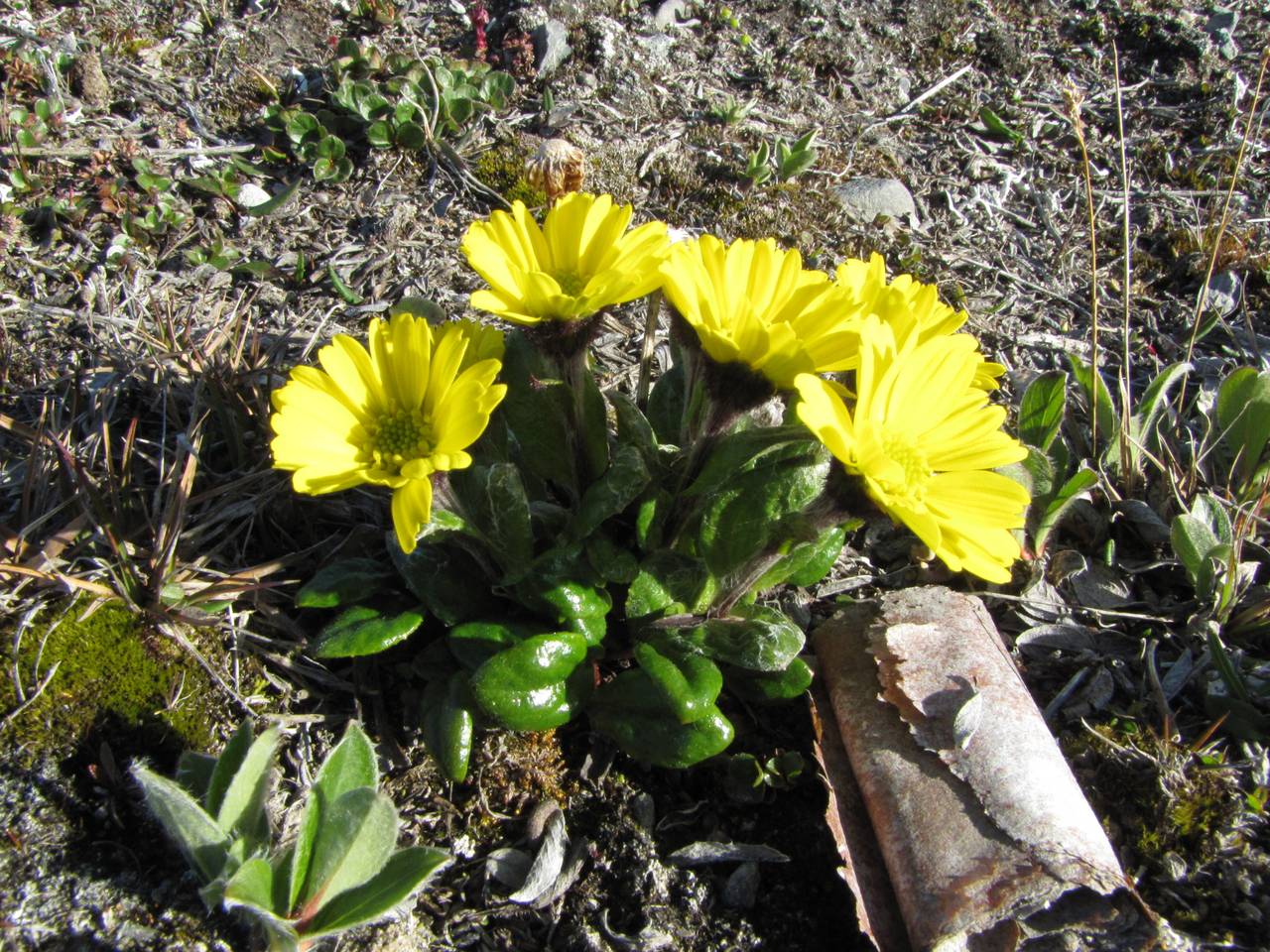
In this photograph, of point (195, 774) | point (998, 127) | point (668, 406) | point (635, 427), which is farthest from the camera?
point (998, 127)

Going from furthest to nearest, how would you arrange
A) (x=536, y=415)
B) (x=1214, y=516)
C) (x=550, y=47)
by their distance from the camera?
(x=550, y=47) → (x=1214, y=516) → (x=536, y=415)

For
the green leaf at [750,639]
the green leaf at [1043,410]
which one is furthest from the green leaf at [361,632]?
the green leaf at [1043,410]

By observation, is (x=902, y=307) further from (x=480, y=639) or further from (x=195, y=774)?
(x=195, y=774)

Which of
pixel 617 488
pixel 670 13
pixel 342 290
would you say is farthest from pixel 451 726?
pixel 670 13

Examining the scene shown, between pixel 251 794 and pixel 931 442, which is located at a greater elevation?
pixel 931 442

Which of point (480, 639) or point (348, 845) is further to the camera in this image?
point (480, 639)

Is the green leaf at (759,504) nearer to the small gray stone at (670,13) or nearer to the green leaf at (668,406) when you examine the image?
the green leaf at (668,406)

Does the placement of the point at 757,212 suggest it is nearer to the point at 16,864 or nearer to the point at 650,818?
the point at 650,818
